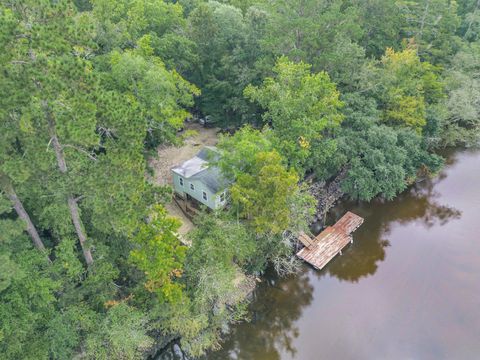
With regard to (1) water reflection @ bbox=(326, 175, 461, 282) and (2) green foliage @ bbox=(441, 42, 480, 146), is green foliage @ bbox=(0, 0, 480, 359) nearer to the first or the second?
(2) green foliage @ bbox=(441, 42, 480, 146)

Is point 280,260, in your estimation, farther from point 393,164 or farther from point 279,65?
point 279,65

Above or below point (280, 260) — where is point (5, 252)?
above

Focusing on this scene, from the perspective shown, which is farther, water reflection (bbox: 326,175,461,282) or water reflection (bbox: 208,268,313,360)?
water reflection (bbox: 326,175,461,282)

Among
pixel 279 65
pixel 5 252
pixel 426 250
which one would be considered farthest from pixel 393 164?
pixel 5 252

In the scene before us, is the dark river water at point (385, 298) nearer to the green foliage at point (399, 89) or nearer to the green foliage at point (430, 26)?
the green foliage at point (399, 89)

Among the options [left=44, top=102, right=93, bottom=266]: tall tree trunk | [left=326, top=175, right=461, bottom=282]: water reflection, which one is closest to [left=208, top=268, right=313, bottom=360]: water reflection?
[left=326, top=175, right=461, bottom=282]: water reflection

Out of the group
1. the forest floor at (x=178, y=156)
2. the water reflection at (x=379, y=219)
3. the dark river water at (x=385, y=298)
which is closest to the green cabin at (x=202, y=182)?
the forest floor at (x=178, y=156)

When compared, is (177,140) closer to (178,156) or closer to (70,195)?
(178,156)
